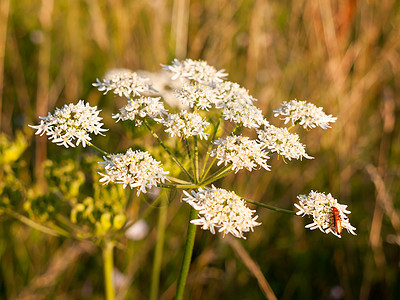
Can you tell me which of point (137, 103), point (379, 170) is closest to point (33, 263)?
point (137, 103)

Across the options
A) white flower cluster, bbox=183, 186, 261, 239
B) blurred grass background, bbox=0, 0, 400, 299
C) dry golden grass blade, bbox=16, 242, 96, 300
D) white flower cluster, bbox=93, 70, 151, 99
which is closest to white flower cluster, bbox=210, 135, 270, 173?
white flower cluster, bbox=183, 186, 261, 239

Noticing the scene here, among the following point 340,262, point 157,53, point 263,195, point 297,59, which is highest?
point 297,59

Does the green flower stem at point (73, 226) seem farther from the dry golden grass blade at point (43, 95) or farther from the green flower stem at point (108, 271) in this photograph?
the dry golden grass blade at point (43, 95)

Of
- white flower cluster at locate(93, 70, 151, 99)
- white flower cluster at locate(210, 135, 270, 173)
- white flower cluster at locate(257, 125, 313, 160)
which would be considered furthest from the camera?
white flower cluster at locate(93, 70, 151, 99)

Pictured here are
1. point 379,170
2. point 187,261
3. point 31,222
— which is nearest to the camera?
point 187,261

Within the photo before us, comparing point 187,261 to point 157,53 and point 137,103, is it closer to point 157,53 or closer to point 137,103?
point 137,103

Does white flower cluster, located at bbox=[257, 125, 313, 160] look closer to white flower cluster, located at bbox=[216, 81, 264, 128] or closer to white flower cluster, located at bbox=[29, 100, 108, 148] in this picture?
white flower cluster, located at bbox=[216, 81, 264, 128]

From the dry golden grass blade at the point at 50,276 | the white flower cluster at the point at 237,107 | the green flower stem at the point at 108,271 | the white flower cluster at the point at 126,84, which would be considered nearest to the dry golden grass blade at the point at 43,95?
the dry golden grass blade at the point at 50,276

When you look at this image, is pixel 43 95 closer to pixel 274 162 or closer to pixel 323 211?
pixel 274 162
